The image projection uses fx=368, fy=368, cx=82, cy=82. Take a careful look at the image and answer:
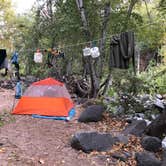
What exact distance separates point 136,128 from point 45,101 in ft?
8.43

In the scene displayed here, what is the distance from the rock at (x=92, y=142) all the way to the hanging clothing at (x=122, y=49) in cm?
231

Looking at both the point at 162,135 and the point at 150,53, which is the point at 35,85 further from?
the point at 150,53

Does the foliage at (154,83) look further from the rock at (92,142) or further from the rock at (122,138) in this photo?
the rock at (92,142)

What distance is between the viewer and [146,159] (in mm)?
5598

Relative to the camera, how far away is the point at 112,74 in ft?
34.0


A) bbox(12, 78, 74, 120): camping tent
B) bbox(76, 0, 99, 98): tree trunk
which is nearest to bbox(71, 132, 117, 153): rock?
bbox(12, 78, 74, 120): camping tent

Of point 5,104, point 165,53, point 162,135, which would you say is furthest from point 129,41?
point 165,53

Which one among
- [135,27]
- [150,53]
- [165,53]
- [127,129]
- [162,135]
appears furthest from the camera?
[150,53]

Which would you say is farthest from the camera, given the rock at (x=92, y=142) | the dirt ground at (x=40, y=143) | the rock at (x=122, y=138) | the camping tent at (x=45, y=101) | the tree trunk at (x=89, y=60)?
the tree trunk at (x=89, y=60)

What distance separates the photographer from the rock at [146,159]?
5.54 m

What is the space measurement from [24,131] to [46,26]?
570cm

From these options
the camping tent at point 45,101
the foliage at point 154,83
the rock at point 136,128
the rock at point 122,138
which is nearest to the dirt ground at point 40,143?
the camping tent at point 45,101

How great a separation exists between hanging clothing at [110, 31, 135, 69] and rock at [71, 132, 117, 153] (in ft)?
7.58

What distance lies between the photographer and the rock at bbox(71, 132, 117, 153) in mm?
5965
